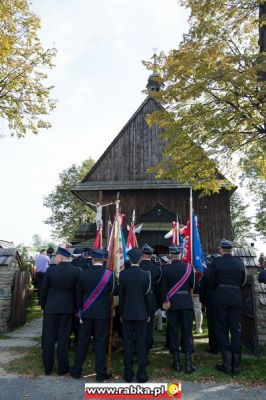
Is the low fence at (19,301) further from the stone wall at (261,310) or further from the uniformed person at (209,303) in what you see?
the stone wall at (261,310)

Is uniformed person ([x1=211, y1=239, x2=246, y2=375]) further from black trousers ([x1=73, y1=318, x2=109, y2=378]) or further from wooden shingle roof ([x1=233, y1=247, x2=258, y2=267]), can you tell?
wooden shingle roof ([x1=233, y1=247, x2=258, y2=267])

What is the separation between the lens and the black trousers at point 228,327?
21.0ft

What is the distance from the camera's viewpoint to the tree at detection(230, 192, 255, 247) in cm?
5306

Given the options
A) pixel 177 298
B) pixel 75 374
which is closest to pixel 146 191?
pixel 177 298

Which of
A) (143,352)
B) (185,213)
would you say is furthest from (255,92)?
(185,213)

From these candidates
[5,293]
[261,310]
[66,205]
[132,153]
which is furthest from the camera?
[66,205]

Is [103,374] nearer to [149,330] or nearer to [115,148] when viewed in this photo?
[149,330]

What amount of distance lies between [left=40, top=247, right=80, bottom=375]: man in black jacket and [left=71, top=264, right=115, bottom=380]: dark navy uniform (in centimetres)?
25

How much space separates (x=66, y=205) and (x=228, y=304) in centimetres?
4139

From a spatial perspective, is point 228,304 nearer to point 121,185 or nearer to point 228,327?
point 228,327

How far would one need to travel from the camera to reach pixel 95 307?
6.18 metres

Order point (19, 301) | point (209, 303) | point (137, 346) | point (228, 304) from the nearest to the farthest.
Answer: point (137, 346), point (228, 304), point (209, 303), point (19, 301)

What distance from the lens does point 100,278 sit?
20.7 ft

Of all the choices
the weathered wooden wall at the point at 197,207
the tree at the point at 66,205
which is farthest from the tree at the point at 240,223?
the weathered wooden wall at the point at 197,207
